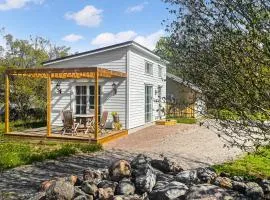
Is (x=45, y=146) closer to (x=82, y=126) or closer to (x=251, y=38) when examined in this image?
(x=82, y=126)

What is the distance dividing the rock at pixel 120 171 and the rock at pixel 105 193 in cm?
58

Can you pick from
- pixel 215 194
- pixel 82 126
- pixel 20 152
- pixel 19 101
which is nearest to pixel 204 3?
pixel 215 194

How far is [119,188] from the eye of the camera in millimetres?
6520

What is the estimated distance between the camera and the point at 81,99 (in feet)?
61.1

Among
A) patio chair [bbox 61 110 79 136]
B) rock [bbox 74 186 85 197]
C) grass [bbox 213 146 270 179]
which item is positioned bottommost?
grass [bbox 213 146 270 179]

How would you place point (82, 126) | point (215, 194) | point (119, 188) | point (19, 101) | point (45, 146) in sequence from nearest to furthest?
1. point (215, 194)
2. point (119, 188)
3. point (45, 146)
4. point (82, 126)
5. point (19, 101)

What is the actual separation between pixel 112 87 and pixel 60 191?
11.8 metres

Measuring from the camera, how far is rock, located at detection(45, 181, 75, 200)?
6070 millimetres

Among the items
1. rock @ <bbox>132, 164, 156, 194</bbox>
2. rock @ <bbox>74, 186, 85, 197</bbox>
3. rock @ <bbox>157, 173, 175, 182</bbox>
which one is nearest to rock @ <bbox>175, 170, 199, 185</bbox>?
rock @ <bbox>157, 173, 175, 182</bbox>

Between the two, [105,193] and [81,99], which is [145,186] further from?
[81,99]

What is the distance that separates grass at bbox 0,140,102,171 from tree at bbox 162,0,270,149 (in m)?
6.79

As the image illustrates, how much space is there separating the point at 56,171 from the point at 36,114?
15.6 meters

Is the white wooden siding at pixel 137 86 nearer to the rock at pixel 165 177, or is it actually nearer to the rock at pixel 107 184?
the rock at pixel 165 177

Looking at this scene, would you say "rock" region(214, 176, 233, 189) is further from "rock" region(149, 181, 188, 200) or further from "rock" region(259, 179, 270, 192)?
"rock" region(149, 181, 188, 200)
